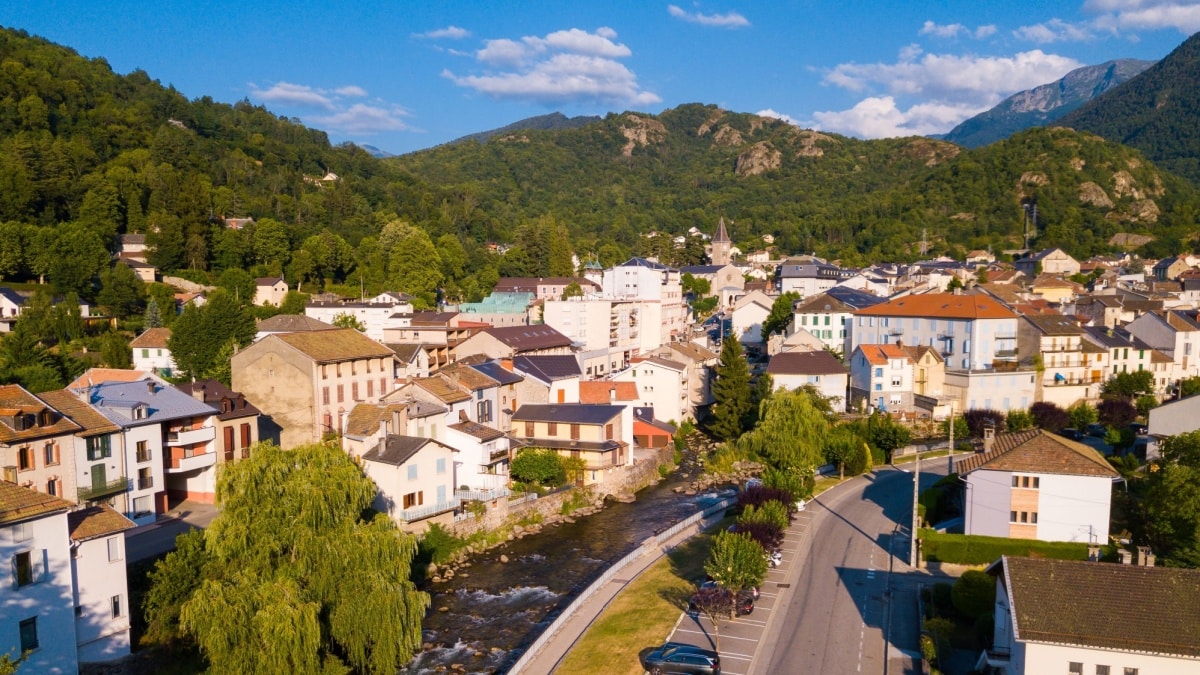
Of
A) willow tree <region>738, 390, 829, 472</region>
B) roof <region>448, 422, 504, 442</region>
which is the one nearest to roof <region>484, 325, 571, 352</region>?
roof <region>448, 422, 504, 442</region>

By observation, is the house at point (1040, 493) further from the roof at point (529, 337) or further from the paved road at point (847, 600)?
the roof at point (529, 337)

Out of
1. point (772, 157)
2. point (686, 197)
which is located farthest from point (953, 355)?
point (772, 157)

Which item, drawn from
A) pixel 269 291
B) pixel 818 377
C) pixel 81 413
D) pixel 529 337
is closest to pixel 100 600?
pixel 81 413

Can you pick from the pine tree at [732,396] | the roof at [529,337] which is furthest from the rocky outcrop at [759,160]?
the pine tree at [732,396]

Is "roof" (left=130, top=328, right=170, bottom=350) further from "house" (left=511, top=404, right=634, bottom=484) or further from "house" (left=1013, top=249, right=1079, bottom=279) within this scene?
"house" (left=1013, top=249, right=1079, bottom=279)

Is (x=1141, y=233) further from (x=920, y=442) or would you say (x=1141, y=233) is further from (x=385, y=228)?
(x=385, y=228)
